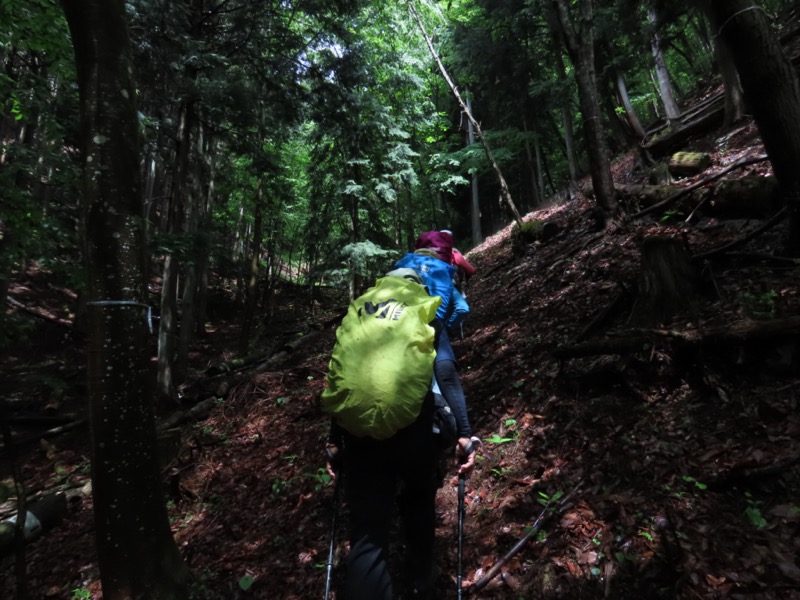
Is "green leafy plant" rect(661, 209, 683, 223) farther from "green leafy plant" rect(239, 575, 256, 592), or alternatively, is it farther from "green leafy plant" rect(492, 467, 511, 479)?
"green leafy plant" rect(239, 575, 256, 592)

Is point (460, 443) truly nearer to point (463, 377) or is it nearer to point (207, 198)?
point (463, 377)

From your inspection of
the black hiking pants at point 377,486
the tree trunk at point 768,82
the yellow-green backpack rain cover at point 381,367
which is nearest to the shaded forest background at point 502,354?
the tree trunk at point 768,82

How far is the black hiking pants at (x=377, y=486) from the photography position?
84.1 inches

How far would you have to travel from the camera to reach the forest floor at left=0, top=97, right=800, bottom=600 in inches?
97.2

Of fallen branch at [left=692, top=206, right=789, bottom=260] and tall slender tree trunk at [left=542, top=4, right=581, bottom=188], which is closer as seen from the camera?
fallen branch at [left=692, top=206, right=789, bottom=260]

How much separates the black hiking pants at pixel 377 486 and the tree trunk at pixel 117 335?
173 cm

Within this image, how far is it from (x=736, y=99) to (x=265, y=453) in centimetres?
990

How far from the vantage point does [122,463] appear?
2926 mm

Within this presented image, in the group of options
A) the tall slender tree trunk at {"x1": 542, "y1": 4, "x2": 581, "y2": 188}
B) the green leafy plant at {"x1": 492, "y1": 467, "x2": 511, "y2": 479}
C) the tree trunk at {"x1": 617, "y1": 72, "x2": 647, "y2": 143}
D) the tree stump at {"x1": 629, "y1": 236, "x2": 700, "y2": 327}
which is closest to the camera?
the green leafy plant at {"x1": 492, "y1": 467, "x2": 511, "y2": 479}

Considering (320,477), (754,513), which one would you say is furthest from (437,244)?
(320,477)

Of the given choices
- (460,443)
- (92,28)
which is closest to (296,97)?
(92,28)

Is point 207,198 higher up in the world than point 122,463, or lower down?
higher up

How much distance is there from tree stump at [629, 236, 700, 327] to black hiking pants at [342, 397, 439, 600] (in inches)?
108

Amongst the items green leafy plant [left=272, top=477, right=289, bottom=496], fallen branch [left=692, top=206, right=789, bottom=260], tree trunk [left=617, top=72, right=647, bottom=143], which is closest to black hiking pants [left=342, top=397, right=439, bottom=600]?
green leafy plant [left=272, top=477, right=289, bottom=496]
